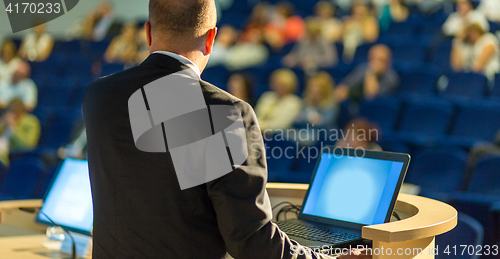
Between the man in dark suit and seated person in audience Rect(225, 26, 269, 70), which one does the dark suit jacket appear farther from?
seated person in audience Rect(225, 26, 269, 70)

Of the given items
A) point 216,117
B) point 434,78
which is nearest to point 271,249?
point 216,117

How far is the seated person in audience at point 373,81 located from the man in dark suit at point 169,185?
3.25 meters

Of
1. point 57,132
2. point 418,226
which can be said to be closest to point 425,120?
point 418,226

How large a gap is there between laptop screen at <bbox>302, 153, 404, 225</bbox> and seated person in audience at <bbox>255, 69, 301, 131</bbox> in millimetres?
2520

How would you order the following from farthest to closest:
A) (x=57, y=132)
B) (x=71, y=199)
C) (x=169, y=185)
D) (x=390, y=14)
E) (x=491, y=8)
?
(x=390, y=14) → (x=491, y=8) → (x=57, y=132) → (x=71, y=199) → (x=169, y=185)

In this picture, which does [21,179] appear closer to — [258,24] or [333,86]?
[333,86]

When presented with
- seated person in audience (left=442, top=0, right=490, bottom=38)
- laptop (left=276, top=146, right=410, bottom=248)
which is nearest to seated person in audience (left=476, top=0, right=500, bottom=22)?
seated person in audience (left=442, top=0, right=490, bottom=38)

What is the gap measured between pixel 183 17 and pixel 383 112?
10.4 ft

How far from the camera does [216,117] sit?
810 mm

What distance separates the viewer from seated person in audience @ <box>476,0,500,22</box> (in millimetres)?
4875

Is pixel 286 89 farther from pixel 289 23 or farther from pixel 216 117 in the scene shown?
pixel 216 117

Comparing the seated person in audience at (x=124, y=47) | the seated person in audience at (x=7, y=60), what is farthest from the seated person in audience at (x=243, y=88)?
the seated person in audience at (x=7, y=60)

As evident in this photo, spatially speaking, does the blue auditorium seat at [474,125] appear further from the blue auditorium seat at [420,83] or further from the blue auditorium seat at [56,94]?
the blue auditorium seat at [56,94]

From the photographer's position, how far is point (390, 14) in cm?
530
